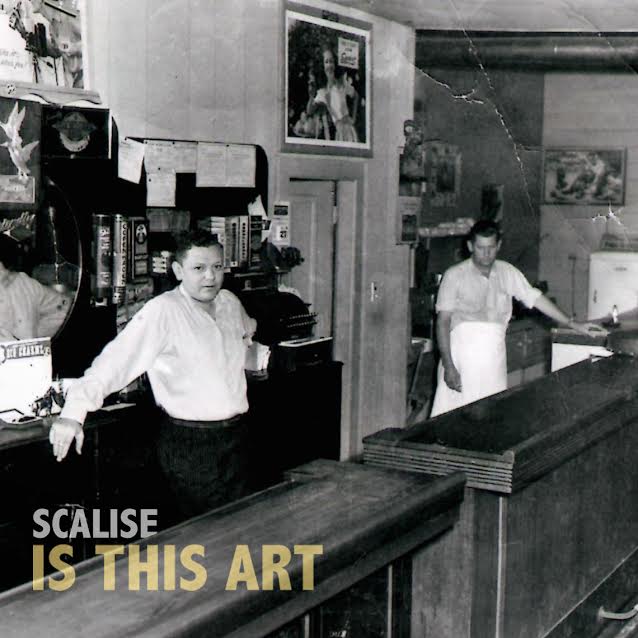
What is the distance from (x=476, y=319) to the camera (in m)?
5.47

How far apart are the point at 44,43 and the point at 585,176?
6.44 meters

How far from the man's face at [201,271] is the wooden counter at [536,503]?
118 cm

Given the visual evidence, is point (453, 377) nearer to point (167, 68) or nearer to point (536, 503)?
point (167, 68)

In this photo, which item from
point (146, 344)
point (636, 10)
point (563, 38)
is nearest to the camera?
point (146, 344)

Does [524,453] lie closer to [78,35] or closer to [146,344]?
[146,344]

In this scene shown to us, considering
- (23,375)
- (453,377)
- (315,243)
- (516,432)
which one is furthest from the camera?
(315,243)

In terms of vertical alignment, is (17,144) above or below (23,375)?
above

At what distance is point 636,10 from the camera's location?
5723mm

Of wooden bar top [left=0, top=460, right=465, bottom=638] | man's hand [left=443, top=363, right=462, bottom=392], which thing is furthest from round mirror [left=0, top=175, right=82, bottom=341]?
man's hand [left=443, top=363, right=462, bottom=392]

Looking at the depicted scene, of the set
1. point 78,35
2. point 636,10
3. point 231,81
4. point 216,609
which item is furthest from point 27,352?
point 636,10

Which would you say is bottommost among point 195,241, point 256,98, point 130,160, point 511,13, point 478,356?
point 478,356

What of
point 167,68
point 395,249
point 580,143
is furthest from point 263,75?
point 580,143

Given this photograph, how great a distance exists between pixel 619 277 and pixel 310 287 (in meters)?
3.22

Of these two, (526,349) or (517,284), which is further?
(526,349)
